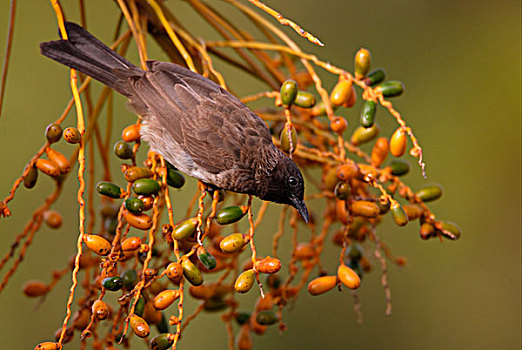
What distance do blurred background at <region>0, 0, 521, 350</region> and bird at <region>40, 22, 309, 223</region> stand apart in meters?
1.12

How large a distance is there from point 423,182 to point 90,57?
5.58ft

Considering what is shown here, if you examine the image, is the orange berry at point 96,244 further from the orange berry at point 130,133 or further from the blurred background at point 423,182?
the blurred background at point 423,182

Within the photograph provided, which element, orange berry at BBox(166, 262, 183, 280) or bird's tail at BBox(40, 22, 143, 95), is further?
bird's tail at BBox(40, 22, 143, 95)

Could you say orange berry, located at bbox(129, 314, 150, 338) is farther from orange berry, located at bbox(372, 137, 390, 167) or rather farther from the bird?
orange berry, located at bbox(372, 137, 390, 167)

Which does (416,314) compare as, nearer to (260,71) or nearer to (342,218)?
(342,218)

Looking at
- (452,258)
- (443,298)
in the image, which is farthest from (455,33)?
(443,298)

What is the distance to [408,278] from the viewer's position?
8.48ft

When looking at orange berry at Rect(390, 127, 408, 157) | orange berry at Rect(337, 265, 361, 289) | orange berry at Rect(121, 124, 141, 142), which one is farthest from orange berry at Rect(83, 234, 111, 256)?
orange berry at Rect(390, 127, 408, 157)

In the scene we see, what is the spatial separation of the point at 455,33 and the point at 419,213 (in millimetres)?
1598

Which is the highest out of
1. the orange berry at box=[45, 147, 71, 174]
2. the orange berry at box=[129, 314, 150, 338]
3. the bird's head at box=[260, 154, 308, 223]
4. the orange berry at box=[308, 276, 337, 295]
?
the bird's head at box=[260, 154, 308, 223]

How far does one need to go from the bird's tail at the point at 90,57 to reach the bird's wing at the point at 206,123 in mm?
111

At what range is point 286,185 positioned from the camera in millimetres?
1398

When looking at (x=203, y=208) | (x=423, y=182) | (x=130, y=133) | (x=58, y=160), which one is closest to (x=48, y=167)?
(x=58, y=160)

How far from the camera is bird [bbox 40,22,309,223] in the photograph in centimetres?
137
